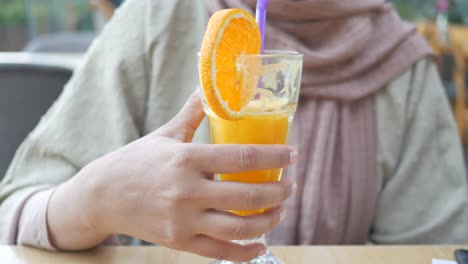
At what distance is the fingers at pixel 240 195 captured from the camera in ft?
2.00

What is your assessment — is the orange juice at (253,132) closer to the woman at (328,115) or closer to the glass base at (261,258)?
the glass base at (261,258)

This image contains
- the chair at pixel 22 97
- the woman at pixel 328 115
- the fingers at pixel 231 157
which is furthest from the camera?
the chair at pixel 22 97

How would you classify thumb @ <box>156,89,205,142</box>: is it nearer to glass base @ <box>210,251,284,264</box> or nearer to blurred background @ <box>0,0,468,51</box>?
glass base @ <box>210,251,284,264</box>

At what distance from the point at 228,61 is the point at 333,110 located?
491mm

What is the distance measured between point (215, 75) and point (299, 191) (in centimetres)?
50

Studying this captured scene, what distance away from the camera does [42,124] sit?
3.37 feet

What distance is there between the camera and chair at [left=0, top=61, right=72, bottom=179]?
56.6 inches

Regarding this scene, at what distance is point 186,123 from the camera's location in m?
0.68

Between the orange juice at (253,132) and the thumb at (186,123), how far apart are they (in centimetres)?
2

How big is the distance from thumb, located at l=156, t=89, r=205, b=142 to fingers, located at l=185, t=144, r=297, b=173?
0.07m

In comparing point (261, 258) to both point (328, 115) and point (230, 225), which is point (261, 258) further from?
point (328, 115)

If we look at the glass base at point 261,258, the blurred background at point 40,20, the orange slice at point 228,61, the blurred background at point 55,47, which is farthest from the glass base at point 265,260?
the blurred background at point 40,20

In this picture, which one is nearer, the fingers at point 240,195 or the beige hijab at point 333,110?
the fingers at point 240,195

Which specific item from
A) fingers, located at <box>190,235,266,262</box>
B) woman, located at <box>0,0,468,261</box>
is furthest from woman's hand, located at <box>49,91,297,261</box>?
woman, located at <box>0,0,468,261</box>
